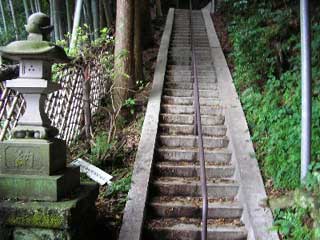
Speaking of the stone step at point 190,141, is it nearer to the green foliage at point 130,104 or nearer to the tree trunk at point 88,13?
the green foliage at point 130,104

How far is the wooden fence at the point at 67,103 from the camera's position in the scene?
4.80 m

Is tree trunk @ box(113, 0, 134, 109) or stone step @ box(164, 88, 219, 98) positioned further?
stone step @ box(164, 88, 219, 98)

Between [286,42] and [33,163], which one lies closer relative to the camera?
[33,163]

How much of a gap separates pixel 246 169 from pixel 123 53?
287cm

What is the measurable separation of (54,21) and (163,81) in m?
3.97

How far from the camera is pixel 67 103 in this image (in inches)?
241

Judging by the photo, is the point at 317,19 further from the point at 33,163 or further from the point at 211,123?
the point at 33,163

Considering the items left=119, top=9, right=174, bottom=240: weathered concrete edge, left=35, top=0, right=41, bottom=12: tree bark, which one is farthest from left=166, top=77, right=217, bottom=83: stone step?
left=35, top=0, right=41, bottom=12: tree bark

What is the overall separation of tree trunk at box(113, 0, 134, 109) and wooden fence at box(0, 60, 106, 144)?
1.23 feet

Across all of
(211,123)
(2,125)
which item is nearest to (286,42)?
(211,123)

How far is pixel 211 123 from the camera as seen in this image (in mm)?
6402

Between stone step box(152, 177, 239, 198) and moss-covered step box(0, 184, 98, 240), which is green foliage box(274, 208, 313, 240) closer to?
stone step box(152, 177, 239, 198)

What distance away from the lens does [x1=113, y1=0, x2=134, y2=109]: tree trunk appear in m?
6.72

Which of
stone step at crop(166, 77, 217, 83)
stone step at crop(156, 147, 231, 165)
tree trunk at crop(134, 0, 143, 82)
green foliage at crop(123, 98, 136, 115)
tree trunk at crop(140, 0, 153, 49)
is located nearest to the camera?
stone step at crop(156, 147, 231, 165)
